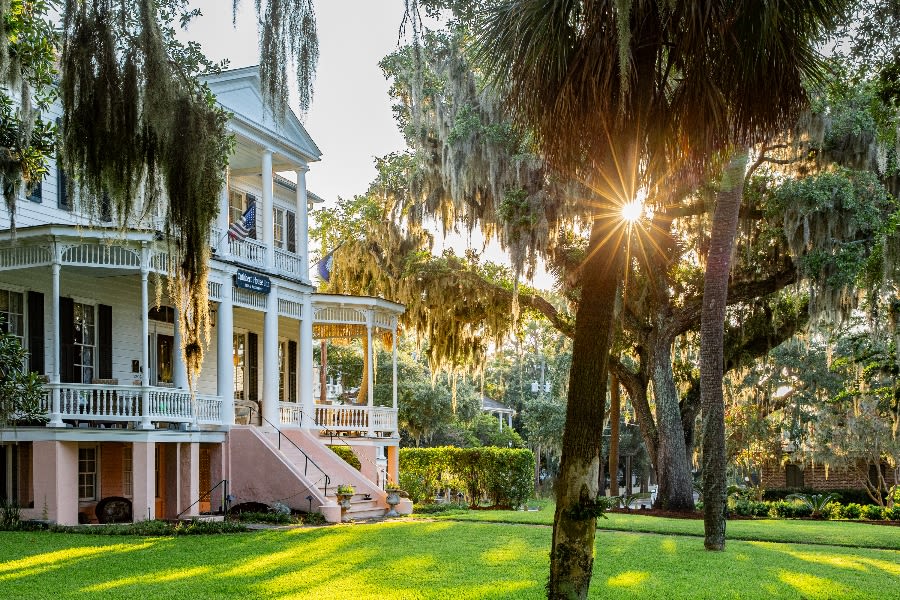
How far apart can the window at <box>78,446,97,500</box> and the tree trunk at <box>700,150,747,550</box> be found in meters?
11.1

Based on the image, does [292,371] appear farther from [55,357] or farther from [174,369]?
[55,357]

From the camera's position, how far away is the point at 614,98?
8.00 metres

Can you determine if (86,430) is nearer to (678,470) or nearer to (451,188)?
(451,188)

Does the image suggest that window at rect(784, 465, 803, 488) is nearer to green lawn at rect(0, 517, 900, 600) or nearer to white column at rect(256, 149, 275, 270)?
green lawn at rect(0, 517, 900, 600)

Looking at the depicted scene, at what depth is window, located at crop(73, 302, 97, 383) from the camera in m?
18.7

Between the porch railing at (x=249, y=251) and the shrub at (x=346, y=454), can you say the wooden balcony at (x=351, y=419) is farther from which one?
the porch railing at (x=249, y=251)

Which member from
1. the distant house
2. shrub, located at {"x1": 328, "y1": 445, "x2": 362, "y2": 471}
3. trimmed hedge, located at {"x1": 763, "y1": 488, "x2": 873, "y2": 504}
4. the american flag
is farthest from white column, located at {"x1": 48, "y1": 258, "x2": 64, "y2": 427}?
the distant house

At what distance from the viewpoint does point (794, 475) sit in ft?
133

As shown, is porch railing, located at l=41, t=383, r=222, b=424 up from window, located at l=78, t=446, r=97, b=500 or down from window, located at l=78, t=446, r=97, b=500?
up

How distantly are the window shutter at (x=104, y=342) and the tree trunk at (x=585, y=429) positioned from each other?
13369 millimetres

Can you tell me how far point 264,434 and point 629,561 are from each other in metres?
9.97

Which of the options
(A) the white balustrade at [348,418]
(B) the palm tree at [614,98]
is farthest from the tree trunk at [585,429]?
(A) the white balustrade at [348,418]

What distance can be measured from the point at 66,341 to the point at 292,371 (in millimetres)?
7979

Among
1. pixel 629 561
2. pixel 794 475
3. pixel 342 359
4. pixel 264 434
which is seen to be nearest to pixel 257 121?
pixel 264 434
